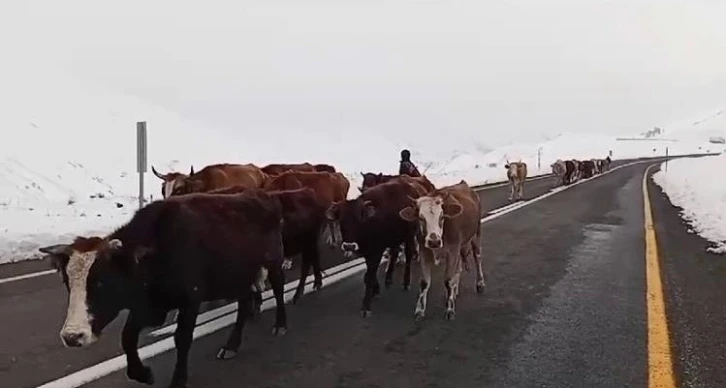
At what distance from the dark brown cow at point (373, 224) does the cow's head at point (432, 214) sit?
1.52 feet

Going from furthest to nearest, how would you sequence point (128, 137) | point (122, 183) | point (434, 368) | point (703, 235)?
point (128, 137) < point (122, 183) < point (703, 235) < point (434, 368)

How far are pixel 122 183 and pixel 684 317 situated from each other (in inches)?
1166

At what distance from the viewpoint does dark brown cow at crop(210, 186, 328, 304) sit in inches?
337

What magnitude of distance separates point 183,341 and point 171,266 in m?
0.57

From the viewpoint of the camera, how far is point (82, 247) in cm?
484

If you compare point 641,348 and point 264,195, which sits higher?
point 264,195

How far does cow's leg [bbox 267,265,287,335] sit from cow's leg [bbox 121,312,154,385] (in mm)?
1805

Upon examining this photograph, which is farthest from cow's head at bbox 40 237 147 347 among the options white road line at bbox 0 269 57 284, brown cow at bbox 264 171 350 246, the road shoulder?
brown cow at bbox 264 171 350 246

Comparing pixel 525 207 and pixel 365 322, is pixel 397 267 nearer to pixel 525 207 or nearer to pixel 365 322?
pixel 365 322

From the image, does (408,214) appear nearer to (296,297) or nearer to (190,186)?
(296,297)

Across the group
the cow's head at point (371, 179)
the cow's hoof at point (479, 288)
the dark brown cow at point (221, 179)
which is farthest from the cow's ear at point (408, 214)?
the cow's head at point (371, 179)

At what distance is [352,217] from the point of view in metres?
8.55

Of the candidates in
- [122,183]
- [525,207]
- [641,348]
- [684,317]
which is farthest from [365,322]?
[122,183]

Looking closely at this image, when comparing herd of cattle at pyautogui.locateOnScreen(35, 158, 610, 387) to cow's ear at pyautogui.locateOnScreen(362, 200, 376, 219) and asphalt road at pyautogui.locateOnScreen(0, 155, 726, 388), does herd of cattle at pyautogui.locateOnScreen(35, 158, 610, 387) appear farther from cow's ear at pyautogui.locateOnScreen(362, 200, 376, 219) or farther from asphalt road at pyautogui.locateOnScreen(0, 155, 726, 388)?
asphalt road at pyautogui.locateOnScreen(0, 155, 726, 388)
